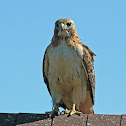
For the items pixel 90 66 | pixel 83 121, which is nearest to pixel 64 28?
pixel 90 66

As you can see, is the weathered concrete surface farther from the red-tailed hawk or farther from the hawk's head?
the hawk's head

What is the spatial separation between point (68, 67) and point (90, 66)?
0.58 meters

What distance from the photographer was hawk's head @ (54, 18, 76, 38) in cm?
988

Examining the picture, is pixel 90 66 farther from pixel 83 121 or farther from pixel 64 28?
pixel 83 121

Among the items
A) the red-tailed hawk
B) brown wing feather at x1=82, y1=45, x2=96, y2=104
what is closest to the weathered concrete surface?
the red-tailed hawk

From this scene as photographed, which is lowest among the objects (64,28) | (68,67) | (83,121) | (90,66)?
(83,121)

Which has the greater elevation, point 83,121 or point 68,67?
point 68,67

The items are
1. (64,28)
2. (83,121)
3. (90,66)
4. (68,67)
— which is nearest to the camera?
(83,121)

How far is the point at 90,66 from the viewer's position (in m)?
10.1

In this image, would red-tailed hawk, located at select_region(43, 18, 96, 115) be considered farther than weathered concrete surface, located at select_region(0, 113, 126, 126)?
Yes

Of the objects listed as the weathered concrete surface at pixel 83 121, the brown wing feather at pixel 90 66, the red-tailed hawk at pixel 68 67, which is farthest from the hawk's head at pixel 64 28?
the weathered concrete surface at pixel 83 121

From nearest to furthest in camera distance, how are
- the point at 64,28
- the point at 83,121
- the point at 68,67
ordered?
1. the point at 83,121
2. the point at 68,67
3. the point at 64,28

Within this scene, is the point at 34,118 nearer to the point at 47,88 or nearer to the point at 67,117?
the point at 67,117

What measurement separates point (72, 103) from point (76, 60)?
103cm
